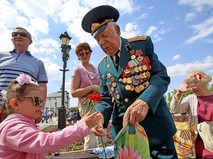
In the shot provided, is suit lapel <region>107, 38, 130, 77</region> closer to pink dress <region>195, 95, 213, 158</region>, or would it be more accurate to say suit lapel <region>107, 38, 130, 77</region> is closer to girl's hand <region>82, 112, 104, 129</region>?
girl's hand <region>82, 112, 104, 129</region>

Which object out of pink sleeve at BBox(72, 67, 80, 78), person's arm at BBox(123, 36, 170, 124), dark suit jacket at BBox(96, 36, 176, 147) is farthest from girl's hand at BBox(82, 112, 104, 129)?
pink sleeve at BBox(72, 67, 80, 78)

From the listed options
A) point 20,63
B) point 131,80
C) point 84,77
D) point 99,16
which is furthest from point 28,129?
point 84,77

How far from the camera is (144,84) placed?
1776 millimetres

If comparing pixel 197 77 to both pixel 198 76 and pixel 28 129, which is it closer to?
pixel 198 76

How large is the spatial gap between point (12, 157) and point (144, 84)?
3.88ft

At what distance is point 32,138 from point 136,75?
93 centimetres

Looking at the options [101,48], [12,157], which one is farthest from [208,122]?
[12,157]

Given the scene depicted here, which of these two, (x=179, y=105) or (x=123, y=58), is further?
(x=179, y=105)

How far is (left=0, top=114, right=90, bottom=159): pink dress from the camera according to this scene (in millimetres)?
1543

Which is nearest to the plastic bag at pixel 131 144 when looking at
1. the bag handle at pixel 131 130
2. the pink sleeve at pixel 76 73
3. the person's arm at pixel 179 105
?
the bag handle at pixel 131 130

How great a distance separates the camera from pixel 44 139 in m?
1.55

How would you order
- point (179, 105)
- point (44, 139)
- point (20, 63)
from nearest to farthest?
point (44, 139), point (20, 63), point (179, 105)

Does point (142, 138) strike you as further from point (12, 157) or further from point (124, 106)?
point (12, 157)

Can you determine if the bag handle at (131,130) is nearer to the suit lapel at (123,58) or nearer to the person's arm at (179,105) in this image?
the suit lapel at (123,58)
